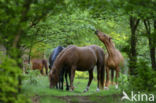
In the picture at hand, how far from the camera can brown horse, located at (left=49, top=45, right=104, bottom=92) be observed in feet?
42.3

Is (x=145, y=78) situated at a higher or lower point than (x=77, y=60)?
lower

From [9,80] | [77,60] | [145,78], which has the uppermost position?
[77,60]

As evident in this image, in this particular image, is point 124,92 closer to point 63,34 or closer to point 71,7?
point 71,7

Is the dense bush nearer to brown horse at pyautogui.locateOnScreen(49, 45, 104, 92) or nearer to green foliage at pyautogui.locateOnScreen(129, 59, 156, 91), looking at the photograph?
green foliage at pyautogui.locateOnScreen(129, 59, 156, 91)

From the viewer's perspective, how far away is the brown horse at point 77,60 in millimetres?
12883

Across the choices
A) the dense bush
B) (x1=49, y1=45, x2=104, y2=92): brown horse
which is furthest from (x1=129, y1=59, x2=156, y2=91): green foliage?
(x1=49, y1=45, x2=104, y2=92): brown horse

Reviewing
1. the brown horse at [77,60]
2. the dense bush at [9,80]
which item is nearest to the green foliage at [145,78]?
the dense bush at [9,80]

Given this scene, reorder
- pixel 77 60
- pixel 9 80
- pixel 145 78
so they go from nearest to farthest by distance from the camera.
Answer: pixel 9 80 → pixel 145 78 → pixel 77 60

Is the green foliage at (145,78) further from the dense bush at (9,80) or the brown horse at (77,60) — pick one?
the brown horse at (77,60)

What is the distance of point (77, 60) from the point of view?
1367 centimetres

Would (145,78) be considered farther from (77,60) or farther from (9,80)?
(77,60)

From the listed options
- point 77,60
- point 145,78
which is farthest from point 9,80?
point 77,60

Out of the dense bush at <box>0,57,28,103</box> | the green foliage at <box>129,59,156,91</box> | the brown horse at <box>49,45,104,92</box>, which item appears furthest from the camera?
the brown horse at <box>49,45,104,92</box>

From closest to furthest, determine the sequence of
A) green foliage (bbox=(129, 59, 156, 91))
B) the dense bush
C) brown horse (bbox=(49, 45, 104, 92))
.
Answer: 1. the dense bush
2. green foliage (bbox=(129, 59, 156, 91))
3. brown horse (bbox=(49, 45, 104, 92))
